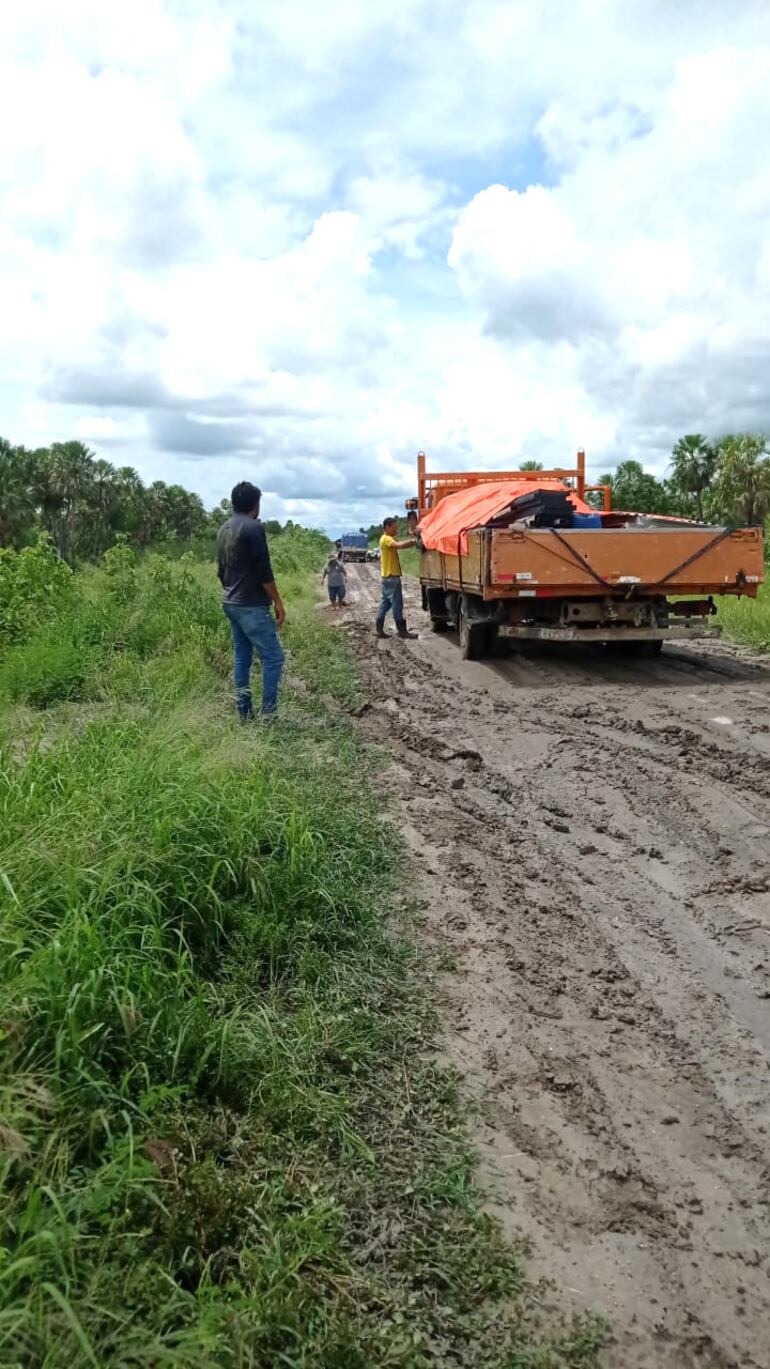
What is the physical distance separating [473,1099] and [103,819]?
180 centimetres

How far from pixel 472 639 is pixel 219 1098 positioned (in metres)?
8.93

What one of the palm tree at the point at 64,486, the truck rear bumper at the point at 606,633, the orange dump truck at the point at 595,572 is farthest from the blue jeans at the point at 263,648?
the palm tree at the point at 64,486

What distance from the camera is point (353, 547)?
55.9 m

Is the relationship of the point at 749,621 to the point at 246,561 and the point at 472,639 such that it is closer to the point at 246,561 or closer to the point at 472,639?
the point at 472,639

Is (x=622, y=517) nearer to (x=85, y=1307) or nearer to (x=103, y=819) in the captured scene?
(x=103, y=819)

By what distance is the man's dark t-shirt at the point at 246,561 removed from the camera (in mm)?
6941

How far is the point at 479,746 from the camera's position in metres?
7.35

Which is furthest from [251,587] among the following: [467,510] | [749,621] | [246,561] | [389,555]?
[749,621]

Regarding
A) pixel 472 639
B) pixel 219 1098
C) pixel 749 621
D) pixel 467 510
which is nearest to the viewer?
pixel 219 1098

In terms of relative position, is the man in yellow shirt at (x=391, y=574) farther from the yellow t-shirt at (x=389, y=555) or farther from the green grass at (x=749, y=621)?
the green grass at (x=749, y=621)

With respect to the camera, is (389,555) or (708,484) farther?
(708,484)

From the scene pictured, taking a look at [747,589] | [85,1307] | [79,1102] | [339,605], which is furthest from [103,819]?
[339,605]

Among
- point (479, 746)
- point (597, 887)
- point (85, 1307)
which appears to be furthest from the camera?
point (479, 746)

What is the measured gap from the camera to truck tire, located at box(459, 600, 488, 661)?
11.3 metres
